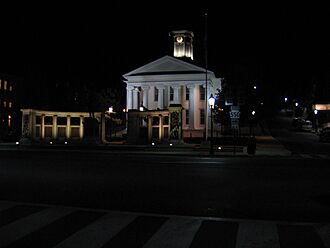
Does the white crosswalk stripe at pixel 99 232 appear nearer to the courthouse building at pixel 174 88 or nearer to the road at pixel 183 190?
the road at pixel 183 190

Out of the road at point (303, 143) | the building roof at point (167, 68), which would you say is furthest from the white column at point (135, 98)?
the road at point (303, 143)

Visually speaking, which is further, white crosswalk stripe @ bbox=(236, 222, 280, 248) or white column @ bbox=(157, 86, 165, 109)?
white column @ bbox=(157, 86, 165, 109)

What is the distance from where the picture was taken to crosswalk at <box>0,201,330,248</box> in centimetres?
690

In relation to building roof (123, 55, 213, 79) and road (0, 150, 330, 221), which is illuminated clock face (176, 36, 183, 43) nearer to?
building roof (123, 55, 213, 79)

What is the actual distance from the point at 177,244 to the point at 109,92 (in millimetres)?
65406

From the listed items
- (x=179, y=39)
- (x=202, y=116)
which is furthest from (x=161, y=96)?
(x=179, y=39)

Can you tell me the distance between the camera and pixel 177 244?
271 inches

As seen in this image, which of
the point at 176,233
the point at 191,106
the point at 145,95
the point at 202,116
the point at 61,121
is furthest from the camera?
the point at 145,95

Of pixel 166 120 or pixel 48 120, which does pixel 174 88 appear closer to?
pixel 166 120

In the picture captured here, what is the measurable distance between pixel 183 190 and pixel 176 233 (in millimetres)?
5078

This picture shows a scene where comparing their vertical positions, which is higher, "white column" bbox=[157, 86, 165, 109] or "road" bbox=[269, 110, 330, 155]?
"white column" bbox=[157, 86, 165, 109]

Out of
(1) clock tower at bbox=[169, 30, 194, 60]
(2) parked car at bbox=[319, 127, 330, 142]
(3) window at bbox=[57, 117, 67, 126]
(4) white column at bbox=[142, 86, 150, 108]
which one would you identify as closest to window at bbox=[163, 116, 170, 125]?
(3) window at bbox=[57, 117, 67, 126]

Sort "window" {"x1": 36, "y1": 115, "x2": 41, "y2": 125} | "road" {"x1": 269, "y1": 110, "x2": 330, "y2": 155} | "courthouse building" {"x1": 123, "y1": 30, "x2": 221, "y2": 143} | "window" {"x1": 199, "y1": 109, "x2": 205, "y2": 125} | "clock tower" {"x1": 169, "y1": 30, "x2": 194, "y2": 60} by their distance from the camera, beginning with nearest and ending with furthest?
"road" {"x1": 269, "y1": 110, "x2": 330, "y2": 155}, "window" {"x1": 36, "y1": 115, "x2": 41, "y2": 125}, "courthouse building" {"x1": 123, "y1": 30, "x2": 221, "y2": 143}, "window" {"x1": 199, "y1": 109, "x2": 205, "y2": 125}, "clock tower" {"x1": 169, "y1": 30, "x2": 194, "y2": 60}

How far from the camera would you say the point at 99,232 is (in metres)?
7.60
